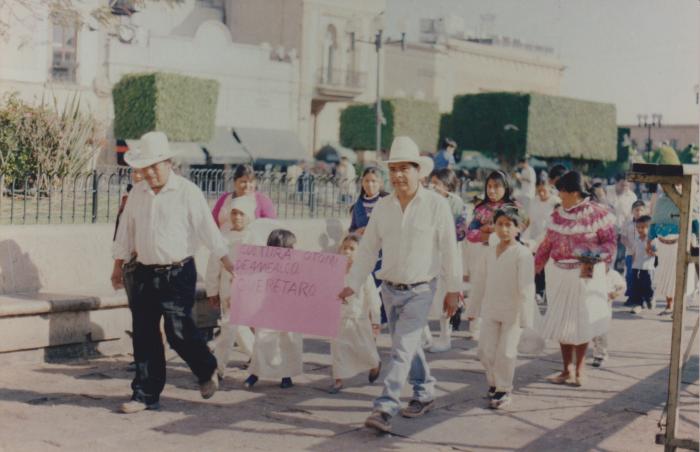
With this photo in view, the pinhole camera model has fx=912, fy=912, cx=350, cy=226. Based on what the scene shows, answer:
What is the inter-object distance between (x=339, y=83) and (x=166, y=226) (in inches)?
1729

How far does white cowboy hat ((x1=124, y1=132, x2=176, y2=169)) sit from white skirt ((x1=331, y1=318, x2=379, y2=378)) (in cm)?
196

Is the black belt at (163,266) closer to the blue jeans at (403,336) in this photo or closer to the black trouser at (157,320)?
the black trouser at (157,320)

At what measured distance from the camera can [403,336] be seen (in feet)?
19.7

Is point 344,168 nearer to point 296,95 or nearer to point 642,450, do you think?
point 642,450

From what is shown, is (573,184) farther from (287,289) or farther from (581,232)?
(287,289)

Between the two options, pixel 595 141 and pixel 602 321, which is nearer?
pixel 602 321

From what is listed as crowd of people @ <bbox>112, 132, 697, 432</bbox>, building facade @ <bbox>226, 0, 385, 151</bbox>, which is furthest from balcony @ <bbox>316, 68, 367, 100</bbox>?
crowd of people @ <bbox>112, 132, 697, 432</bbox>

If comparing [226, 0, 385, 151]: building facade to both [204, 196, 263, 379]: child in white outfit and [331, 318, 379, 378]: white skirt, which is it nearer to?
[204, 196, 263, 379]: child in white outfit

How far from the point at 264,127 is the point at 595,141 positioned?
19.9 m

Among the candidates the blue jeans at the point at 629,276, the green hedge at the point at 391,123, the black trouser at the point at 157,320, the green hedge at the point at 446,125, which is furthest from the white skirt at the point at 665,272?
the green hedge at the point at 446,125

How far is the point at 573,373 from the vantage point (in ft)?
24.9

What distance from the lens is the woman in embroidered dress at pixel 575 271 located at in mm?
7359

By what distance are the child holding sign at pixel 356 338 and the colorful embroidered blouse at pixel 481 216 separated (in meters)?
1.74

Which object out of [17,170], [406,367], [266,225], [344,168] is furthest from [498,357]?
[344,168]
